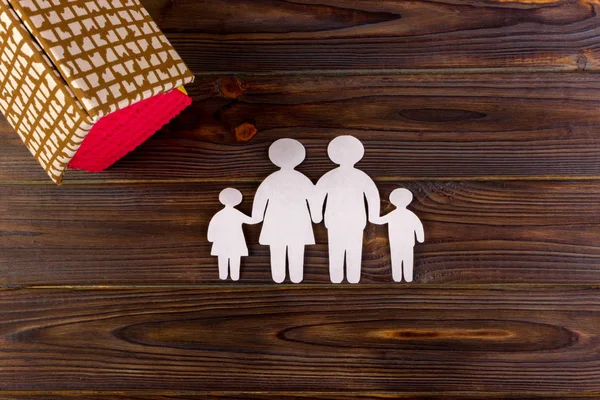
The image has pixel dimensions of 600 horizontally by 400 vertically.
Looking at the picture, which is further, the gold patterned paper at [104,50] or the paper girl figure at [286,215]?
the paper girl figure at [286,215]

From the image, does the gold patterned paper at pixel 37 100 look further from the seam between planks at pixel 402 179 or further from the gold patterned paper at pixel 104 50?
the seam between planks at pixel 402 179

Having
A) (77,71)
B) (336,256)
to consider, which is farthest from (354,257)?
(77,71)

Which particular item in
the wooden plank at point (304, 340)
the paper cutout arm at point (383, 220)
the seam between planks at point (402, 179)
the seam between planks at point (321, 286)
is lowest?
the wooden plank at point (304, 340)

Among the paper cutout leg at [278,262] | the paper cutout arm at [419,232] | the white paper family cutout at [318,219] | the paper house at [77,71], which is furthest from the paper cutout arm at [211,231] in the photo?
the paper cutout arm at [419,232]

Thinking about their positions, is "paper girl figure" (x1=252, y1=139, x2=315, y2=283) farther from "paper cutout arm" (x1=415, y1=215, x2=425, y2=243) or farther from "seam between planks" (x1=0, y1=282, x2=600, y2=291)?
"paper cutout arm" (x1=415, y1=215, x2=425, y2=243)

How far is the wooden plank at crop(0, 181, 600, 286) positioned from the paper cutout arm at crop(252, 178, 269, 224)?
0.05 feet

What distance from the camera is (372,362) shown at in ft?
2.48

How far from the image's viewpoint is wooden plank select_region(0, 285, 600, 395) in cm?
75

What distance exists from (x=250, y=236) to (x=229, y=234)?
4 centimetres

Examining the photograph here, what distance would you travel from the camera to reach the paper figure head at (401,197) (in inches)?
29.8

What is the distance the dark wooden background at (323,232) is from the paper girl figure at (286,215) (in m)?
0.02

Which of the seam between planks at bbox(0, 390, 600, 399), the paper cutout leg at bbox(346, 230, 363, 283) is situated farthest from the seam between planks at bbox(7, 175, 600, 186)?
the seam between planks at bbox(0, 390, 600, 399)

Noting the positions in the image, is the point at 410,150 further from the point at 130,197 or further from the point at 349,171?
the point at 130,197

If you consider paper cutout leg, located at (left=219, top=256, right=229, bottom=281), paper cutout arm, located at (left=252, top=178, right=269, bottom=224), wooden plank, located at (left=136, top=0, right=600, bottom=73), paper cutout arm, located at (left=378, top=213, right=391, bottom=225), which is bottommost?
paper cutout leg, located at (left=219, top=256, right=229, bottom=281)
